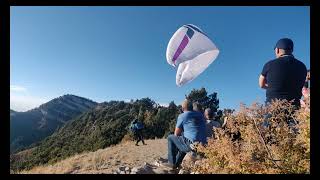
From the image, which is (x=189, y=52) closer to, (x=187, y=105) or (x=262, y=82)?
(x=187, y=105)

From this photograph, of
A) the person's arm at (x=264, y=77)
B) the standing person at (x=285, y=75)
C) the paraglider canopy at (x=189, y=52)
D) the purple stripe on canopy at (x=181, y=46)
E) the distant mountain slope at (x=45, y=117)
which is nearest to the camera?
the standing person at (x=285, y=75)

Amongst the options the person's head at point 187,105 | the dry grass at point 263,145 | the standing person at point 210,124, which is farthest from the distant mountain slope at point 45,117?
the dry grass at point 263,145

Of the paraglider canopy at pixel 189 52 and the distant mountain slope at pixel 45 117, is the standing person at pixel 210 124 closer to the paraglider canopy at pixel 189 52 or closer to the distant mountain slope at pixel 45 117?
the paraglider canopy at pixel 189 52

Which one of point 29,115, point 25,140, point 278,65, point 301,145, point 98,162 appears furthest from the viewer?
point 29,115

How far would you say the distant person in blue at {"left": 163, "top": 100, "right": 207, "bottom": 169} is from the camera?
787cm

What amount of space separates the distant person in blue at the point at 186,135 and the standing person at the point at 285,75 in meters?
1.51

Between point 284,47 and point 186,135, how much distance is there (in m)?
2.27

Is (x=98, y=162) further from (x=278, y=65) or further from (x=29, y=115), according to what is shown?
(x=29, y=115)

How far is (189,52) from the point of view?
455 inches

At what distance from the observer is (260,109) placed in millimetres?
6383

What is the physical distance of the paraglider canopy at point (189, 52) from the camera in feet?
37.9

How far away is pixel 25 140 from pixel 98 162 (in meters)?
75.6
